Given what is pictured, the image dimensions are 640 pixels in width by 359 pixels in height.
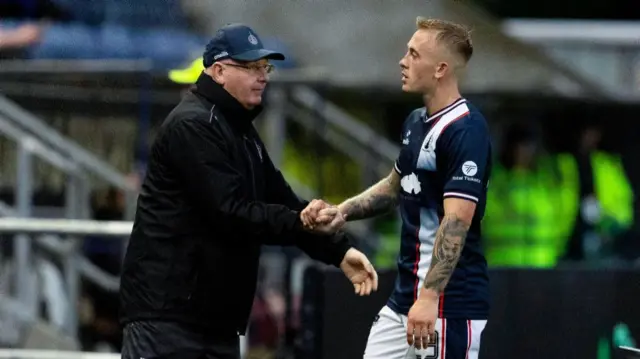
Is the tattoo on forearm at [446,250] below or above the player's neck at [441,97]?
below

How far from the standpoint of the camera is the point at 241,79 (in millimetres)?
6719

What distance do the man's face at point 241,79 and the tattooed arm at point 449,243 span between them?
106cm

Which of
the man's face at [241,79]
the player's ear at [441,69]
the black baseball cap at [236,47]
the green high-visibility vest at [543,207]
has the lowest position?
the man's face at [241,79]

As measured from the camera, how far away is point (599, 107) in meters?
15.8

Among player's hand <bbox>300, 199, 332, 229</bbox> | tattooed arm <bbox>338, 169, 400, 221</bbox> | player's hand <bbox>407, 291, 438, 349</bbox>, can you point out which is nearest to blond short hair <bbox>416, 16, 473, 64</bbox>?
tattooed arm <bbox>338, 169, 400, 221</bbox>

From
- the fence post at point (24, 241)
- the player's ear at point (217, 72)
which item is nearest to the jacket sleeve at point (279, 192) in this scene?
the player's ear at point (217, 72)

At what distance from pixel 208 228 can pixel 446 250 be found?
1076 mm

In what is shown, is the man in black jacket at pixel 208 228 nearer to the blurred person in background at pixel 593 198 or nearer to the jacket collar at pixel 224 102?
the jacket collar at pixel 224 102

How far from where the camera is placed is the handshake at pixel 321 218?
6.59 m

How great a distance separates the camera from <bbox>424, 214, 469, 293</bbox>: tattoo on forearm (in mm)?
6352

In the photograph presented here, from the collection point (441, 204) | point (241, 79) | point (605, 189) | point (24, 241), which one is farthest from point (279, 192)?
point (605, 189)

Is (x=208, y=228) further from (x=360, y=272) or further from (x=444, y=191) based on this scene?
(x=444, y=191)

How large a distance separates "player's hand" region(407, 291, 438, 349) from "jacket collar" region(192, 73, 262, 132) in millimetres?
1196

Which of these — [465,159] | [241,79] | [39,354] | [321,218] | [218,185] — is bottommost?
[39,354]
